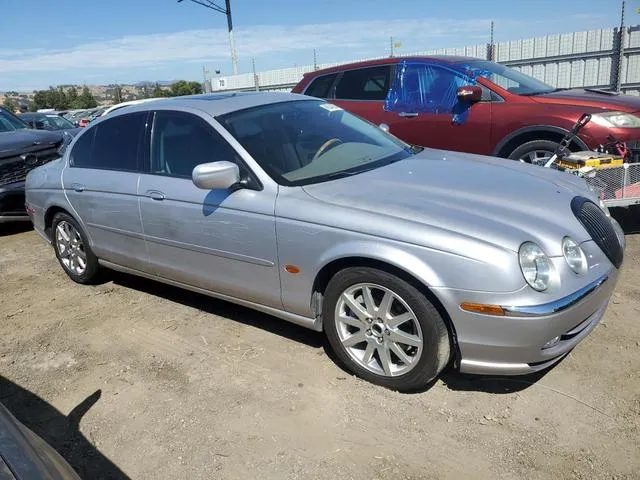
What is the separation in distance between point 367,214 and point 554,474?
4.94 ft

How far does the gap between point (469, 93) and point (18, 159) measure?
5850 millimetres

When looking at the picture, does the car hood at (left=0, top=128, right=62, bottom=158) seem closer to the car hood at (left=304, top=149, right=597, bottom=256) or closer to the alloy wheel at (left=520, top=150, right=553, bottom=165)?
the car hood at (left=304, top=149, right=597, bottom=256)

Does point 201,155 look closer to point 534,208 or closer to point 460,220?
point 460,220

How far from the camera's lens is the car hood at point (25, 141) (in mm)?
7328

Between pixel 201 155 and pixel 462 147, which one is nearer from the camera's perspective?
pixel 201 155

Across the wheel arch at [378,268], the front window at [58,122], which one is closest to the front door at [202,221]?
the wheel arch at [378,268]

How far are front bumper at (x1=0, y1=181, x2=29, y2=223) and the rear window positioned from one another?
4032mm

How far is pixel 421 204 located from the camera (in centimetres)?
299

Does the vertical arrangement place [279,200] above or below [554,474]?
above

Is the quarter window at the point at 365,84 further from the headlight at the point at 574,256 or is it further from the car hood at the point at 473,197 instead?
the headlight at the point at 574,256

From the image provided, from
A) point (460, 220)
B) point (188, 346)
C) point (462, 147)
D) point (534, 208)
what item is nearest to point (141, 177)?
point (188, 346)

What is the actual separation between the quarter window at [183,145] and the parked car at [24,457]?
2060 mm

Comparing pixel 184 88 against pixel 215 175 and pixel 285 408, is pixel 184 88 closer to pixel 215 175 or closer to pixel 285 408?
pixel 215 175

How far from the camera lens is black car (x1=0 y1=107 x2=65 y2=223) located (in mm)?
7117
